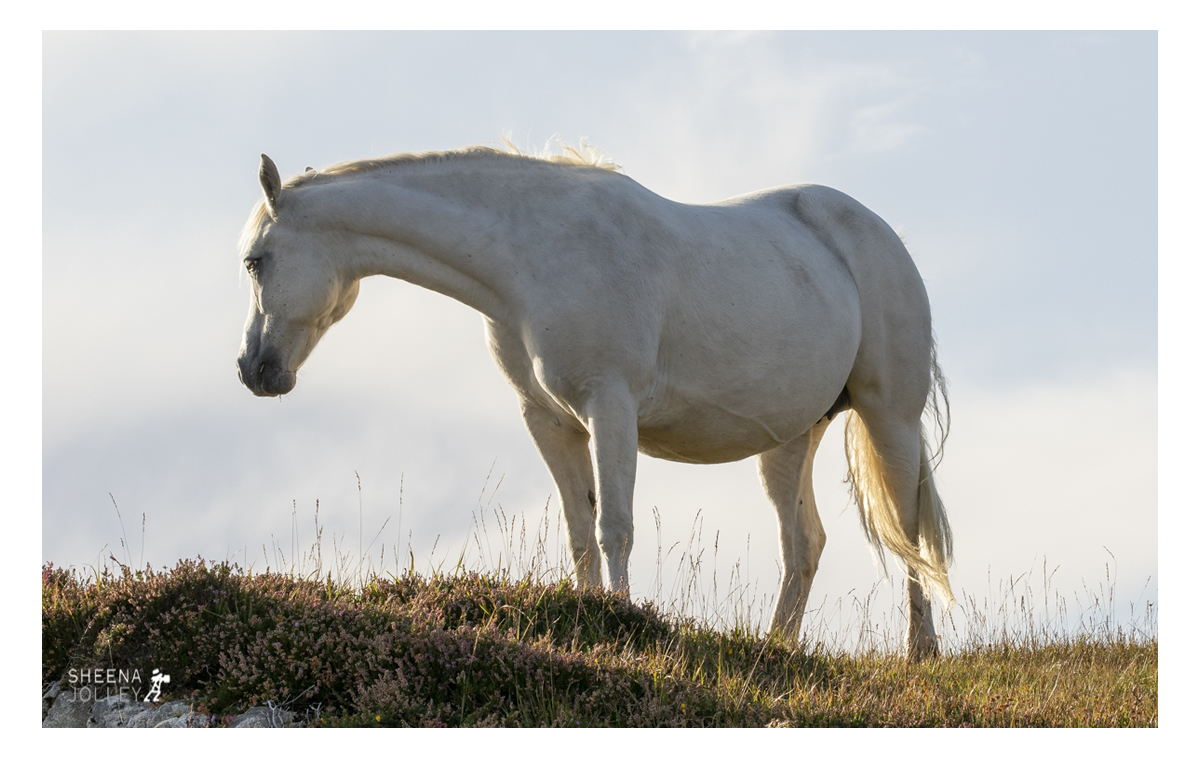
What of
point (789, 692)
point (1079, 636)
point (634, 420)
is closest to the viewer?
point (789, 692)

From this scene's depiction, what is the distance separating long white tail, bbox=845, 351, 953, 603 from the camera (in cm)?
759

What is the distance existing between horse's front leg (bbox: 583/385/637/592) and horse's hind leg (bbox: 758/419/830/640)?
2470 mm

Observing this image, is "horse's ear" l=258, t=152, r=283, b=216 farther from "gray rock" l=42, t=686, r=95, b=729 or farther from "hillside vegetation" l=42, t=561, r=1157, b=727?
"gray rock" l=42, t=686, r=95, b=729

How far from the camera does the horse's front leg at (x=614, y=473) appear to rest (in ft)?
18.0

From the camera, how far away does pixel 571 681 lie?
462 centimetres

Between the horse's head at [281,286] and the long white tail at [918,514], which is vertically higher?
the horse's head at [281,286]

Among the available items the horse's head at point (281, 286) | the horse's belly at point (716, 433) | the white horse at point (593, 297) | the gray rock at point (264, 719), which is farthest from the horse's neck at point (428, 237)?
the gray rock at point (264, 719)

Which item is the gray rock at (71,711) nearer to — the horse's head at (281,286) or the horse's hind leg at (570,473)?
the horse's head at (281,286)

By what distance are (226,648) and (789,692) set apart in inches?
98.4

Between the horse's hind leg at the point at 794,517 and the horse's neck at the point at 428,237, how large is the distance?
288cm

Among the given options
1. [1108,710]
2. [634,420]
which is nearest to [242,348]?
[634,420]

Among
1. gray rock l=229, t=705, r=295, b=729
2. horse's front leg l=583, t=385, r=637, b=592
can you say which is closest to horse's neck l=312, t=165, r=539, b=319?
horse's front leg l=583, t=385, r=637, b=592

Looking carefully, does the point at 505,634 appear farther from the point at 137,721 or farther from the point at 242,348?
the point at 242,348

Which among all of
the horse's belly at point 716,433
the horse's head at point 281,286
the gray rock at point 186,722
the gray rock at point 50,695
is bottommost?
the gray rock at point 186,722
